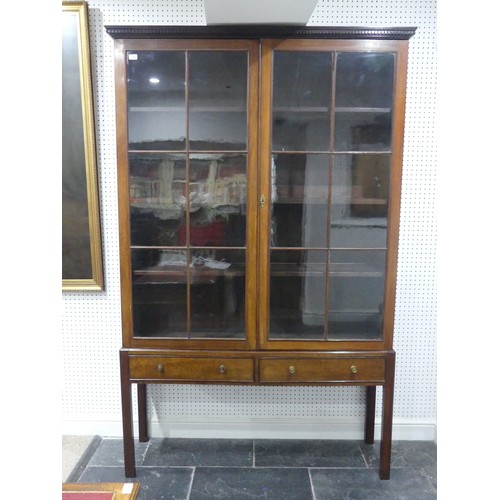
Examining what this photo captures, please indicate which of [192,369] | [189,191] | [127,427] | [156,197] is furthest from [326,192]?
[127,427]

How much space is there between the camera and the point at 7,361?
0.37 metres

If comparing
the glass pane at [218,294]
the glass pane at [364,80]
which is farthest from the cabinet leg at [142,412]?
the glass pane at [364,80]

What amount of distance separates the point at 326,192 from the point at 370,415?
1.29 meters

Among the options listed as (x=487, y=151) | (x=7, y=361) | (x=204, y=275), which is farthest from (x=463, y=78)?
(x=204, y=275)

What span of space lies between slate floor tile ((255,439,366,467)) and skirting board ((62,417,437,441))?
39 mm

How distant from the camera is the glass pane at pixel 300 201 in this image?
5.81 feet

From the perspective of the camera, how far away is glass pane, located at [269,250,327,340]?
1.83m

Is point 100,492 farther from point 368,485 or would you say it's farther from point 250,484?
point 368,485

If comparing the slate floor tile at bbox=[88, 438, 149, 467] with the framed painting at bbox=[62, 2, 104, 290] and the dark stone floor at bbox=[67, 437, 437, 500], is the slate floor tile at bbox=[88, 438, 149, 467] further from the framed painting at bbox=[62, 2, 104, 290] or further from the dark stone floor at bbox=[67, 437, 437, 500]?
the framed painting at bbox=[62, 2, 104, 290]

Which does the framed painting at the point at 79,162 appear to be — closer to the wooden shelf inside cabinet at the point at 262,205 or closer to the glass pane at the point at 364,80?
the wooden shelf inside cabinet at the point at 262,205

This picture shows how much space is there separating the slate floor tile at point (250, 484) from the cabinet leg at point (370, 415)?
1.46 feet

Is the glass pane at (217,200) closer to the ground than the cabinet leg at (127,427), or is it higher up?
higher up

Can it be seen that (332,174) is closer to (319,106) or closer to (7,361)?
(319,106)

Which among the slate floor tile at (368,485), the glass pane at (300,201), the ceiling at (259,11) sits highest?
the ceiling at (259,11)
